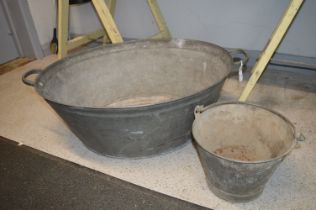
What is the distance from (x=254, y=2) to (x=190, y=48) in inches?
23.5

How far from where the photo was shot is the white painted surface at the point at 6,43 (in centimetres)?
235

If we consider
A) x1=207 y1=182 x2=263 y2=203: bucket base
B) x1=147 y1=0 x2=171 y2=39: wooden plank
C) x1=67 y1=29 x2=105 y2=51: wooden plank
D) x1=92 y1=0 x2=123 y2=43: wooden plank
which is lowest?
x1=207 y1=182 x2=263 y2=203: bucket base

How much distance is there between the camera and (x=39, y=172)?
1232mm

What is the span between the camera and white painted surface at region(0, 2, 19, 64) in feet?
7.72

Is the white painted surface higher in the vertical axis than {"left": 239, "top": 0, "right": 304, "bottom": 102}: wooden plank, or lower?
lower

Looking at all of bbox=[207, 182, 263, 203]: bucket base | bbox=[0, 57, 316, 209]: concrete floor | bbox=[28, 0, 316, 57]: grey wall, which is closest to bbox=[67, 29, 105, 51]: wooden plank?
bbox=[28, 0, 316, 57]: grey wall

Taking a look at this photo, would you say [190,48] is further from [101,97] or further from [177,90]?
[101,97]

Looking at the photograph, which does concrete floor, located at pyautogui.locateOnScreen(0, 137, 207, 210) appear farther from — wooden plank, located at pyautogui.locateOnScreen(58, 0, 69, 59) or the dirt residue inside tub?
wooden plank, located at pyautogui.locateOnScreen(58, 0, 69, 59)

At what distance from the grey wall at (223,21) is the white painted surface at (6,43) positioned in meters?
0.29

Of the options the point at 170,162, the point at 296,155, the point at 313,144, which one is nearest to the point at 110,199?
the point at 170,162

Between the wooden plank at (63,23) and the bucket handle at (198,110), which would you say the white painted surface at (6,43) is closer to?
the wooden plank at (63,23)

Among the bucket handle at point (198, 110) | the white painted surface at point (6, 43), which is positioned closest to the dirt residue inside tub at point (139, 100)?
the bucket handle at point (198, 110)

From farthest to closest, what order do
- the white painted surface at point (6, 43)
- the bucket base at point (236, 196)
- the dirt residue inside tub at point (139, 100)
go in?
1. the white painted surface at point (6, 43)
2. the dirt residue inside tub at point (139, 100)
3. the bucket base at point (236, 196)

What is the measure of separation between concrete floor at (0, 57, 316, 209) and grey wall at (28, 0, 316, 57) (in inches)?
9.2
